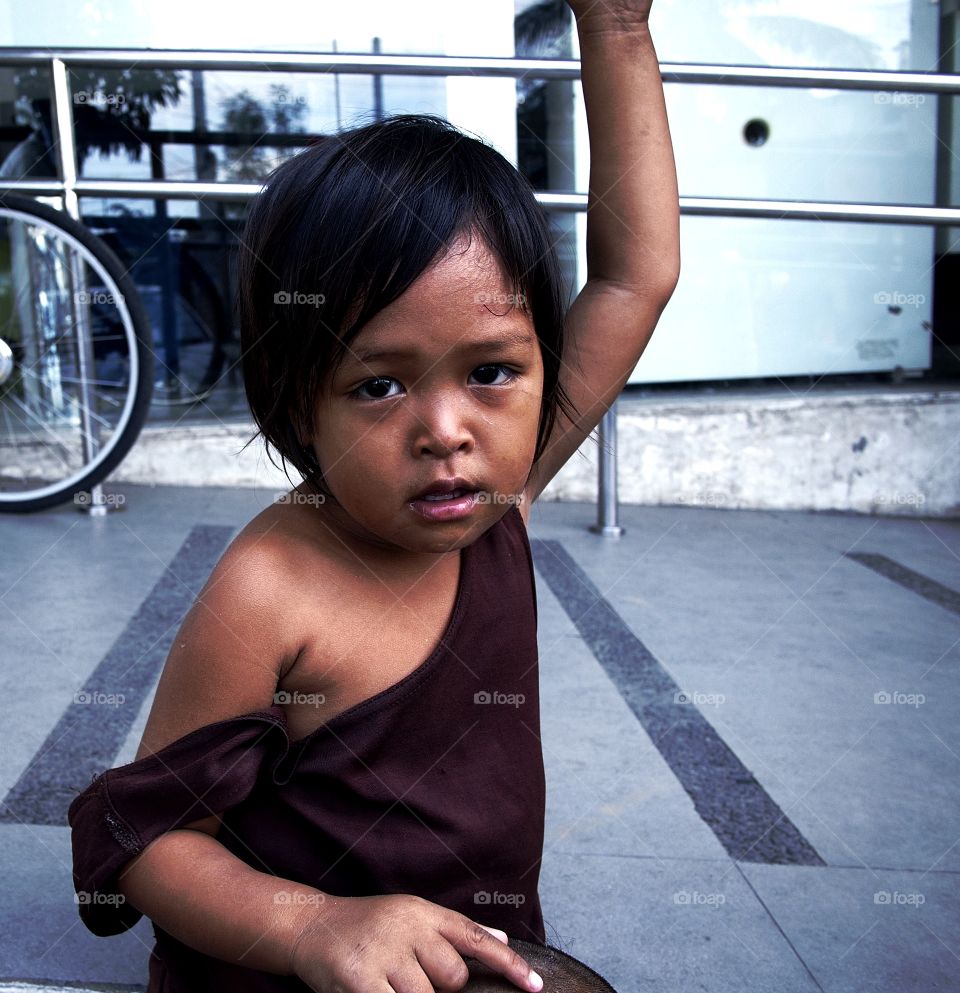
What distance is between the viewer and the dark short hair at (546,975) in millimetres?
932

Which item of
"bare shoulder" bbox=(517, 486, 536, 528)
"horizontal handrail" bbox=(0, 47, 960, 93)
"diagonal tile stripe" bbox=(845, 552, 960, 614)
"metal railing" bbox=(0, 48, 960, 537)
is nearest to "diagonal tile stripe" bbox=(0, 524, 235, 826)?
"bare shoulder" bbox=(517, 486, 536, 528)

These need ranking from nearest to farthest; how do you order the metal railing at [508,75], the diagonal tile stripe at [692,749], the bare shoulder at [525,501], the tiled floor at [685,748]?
the bare shoulder at [525,501]
the tiled floor at [685,748]
the diagonal tile stripe at [692,749]
the metal railing at [508,75]

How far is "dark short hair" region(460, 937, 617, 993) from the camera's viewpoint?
0.93 meters

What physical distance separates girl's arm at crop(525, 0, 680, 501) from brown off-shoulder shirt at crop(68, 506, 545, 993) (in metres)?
0.25

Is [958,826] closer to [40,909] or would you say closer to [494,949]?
[494,949]

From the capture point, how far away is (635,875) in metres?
1.60

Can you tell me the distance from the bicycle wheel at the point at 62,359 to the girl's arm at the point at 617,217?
2.38m

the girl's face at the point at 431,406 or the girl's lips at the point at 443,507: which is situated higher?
the girl's face at the point at 431,406

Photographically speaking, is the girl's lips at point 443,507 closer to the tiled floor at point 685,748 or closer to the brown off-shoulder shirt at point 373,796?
the brown off-shoulder shirt at point 373,796

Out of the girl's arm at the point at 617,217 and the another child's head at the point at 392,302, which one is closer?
the another child's head at the point at 392,302

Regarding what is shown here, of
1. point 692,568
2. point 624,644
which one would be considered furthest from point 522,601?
point 692,568

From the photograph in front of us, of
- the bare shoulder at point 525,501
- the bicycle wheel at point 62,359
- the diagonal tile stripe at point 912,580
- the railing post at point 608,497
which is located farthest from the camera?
the railing post at point 608,497

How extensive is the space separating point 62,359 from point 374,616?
2.98 m

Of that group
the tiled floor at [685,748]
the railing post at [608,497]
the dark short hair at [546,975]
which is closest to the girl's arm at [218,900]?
the dark short hair at [546,975]
